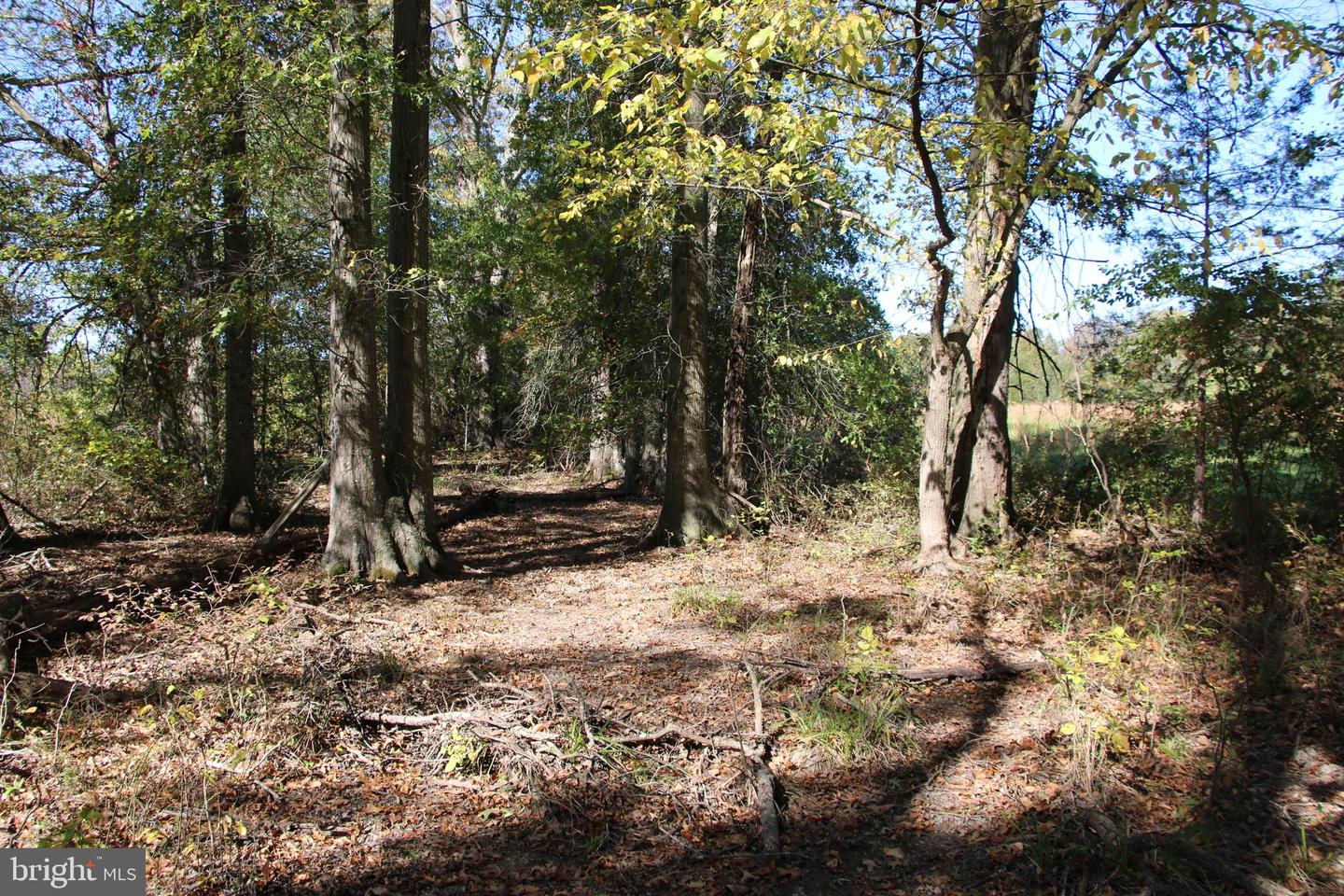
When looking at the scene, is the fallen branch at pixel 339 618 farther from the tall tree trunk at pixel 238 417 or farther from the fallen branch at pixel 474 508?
the fallen branch at pixel 474 508

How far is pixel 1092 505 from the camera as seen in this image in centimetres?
976

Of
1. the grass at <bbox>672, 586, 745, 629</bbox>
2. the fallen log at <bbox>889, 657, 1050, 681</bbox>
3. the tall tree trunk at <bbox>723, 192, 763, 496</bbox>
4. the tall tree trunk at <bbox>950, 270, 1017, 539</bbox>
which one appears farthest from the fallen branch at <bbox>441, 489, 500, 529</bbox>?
the fallen log at <bbox>889, 657, 1050, 681</bbox>

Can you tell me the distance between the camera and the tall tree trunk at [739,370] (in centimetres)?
1191

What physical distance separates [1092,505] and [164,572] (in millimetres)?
10356

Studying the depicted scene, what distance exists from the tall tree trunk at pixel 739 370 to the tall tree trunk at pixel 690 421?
85cm

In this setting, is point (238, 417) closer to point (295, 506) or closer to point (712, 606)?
point (295, 506)

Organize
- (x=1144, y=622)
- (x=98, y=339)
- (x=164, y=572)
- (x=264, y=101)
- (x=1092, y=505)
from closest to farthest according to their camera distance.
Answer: (x=1144, y=622), (x=264, y=101), (x=164, y=572), (x=1092, y=505), (x=98, y=339)

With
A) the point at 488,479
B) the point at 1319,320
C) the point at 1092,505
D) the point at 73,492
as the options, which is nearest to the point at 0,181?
the point at 73,492

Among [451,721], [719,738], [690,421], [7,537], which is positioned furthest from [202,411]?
[719,738]

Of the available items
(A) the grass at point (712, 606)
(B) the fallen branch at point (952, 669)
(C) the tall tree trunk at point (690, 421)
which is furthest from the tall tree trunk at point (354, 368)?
(B) the fallen branch at point (952, 669)

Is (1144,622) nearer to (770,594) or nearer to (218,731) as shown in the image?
(770,594)

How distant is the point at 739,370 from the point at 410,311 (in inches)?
192

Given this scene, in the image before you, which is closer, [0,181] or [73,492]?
[0,181]

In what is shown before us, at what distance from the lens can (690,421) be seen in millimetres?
11203
